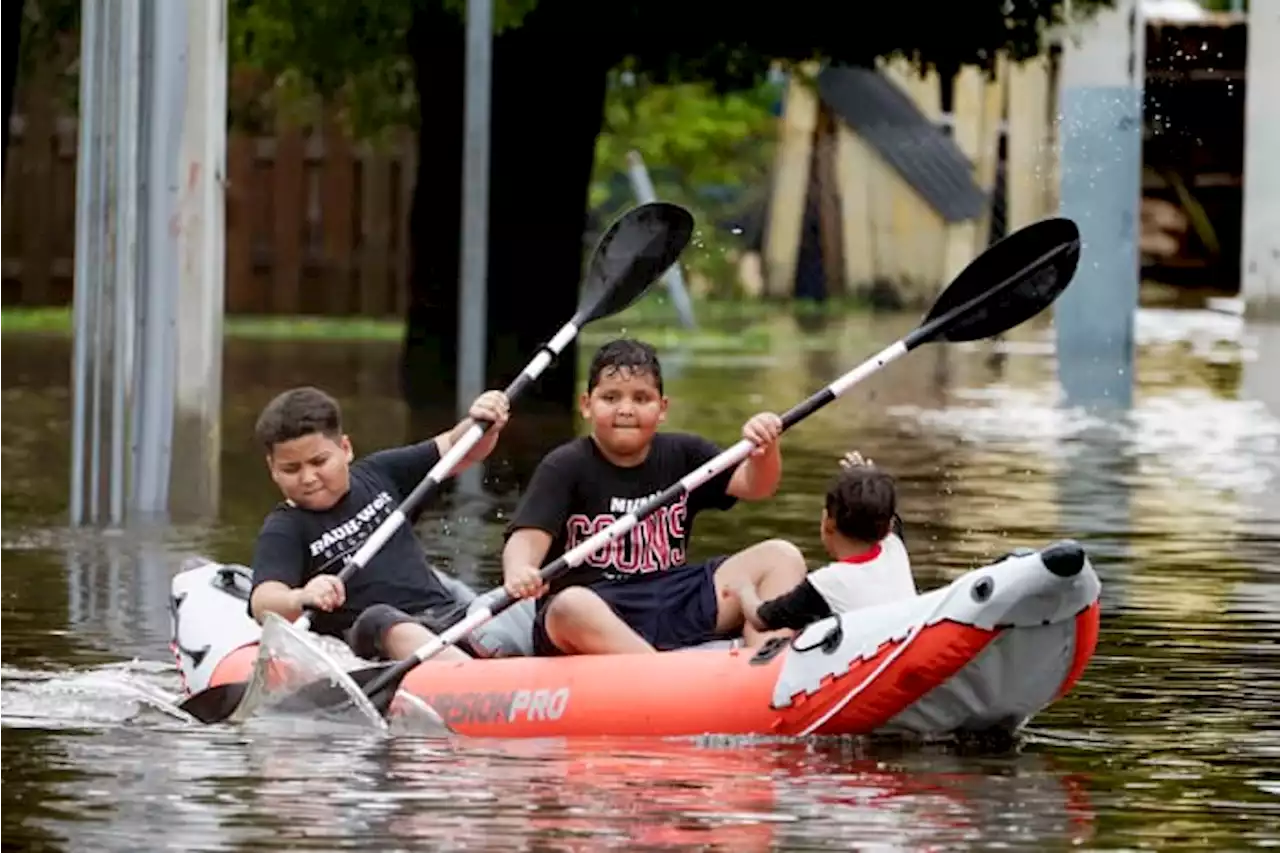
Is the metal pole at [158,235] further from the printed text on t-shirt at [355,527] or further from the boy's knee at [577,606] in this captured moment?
the boy's knee at [577,606]

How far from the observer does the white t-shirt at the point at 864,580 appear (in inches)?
442

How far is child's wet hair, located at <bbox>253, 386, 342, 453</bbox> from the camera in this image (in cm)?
1153

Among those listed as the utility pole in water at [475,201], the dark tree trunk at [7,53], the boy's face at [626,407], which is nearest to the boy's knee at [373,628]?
the boy's face at [626,407]

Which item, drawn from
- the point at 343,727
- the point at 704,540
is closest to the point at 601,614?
the point at 343,727

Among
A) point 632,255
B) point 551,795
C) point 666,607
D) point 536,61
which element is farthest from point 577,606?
point 536,61

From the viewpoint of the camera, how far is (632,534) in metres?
11.8

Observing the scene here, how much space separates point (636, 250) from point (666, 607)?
217cm

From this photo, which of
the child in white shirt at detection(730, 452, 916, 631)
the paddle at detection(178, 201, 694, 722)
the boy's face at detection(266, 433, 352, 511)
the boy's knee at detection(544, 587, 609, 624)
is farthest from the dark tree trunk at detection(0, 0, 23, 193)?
the child in white shirt at detection(730, 452, 916, 631)

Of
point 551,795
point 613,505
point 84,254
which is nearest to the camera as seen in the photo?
point 551,795

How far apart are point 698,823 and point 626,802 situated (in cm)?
41

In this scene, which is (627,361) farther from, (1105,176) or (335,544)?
(1105,176)

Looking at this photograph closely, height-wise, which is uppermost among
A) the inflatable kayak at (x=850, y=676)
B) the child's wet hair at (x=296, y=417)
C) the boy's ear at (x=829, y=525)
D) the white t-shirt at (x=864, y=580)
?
the child's wet hair at (x=296, y=417)

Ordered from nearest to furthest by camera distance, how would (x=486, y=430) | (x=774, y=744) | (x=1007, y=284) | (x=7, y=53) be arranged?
(x=774, y=744) → (x=486, y=430) → (x=1007, y=284) → (x=7, y=53)

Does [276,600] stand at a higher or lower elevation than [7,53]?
lower
